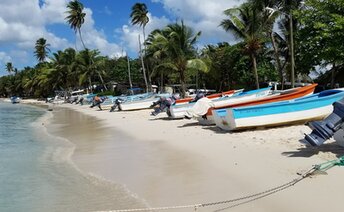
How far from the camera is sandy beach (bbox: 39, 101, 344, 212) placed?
21.9 feet

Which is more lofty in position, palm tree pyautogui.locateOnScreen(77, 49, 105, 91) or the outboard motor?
palm tree pyautogui.locateOnScreen(77, 49, 105, 91)

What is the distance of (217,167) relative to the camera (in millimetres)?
9258

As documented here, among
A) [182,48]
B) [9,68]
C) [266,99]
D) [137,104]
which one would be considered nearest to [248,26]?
[182,48]

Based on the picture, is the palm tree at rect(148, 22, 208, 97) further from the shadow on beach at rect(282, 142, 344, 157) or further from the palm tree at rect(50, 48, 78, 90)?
the palm tree at rect(50, 48, 78, 90)

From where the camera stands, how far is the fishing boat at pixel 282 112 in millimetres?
13727

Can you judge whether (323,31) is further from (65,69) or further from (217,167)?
(65,69)

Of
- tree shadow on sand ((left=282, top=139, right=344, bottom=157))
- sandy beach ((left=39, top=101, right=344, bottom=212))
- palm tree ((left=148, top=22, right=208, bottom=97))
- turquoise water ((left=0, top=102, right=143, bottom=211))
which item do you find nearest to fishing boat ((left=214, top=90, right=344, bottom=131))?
sandy beach ((left=39, top=101, right=344, bottom=212))

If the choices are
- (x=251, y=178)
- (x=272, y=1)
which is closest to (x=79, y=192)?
(x=251, y=178)

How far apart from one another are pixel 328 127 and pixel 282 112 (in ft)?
17.6

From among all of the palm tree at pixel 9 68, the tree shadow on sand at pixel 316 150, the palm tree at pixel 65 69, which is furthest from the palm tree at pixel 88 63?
the palm tree at pixel 9 68

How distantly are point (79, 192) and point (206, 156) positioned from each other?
356 cm

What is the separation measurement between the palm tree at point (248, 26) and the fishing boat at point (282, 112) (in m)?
19.3

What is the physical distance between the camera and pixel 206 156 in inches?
420

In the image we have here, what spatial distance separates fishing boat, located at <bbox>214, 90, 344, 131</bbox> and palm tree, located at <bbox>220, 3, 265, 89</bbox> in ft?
63.2
